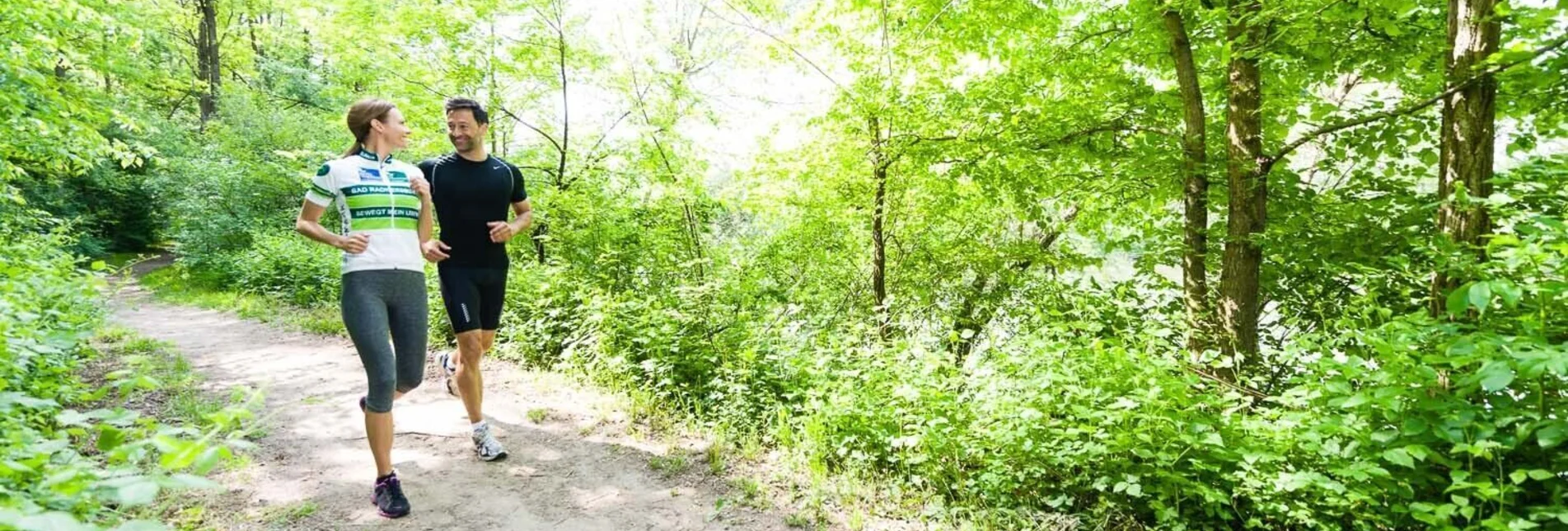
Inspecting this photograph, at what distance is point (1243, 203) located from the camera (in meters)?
5.04

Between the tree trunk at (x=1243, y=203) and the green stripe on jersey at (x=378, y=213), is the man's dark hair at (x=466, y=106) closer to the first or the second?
the green stripe on jersey at (x=378, y=213)

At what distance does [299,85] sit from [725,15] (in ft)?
59.7

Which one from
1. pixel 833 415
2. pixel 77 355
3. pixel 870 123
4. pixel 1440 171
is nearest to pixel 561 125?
pixel 870 123

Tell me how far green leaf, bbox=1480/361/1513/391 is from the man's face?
167 inches

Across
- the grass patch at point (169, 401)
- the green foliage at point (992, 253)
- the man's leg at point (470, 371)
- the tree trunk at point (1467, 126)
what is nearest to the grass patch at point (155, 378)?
the grass patch at point (169, 401)

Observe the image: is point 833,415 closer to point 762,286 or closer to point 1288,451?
point 1288,451

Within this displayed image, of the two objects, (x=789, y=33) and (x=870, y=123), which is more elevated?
(x=789, y=33)

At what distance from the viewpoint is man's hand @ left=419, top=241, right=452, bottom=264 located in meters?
3.64

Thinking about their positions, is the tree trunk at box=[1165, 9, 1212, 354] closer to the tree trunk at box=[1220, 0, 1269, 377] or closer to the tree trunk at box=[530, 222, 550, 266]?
the tree trunk at box=[1220, 0, 1269, 377]

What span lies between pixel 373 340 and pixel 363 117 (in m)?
1.05

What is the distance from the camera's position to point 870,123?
6215 millimetres

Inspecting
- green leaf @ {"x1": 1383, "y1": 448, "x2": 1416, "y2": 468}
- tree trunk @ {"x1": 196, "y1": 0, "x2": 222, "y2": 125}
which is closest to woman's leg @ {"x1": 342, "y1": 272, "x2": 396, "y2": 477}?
green leaf @ {"x1": 1383, "y1": 448, "x2": 1416, "y2": 468}

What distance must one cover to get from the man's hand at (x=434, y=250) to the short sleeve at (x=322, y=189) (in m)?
0.44

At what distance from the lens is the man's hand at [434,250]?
3637 mm
